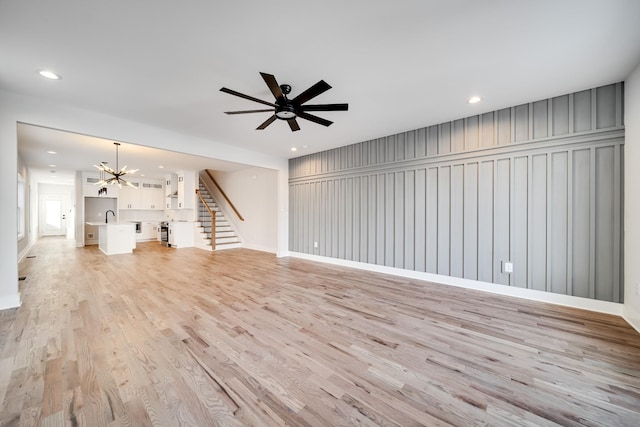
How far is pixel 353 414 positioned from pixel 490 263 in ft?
10.9

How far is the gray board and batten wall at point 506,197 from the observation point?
2.92m

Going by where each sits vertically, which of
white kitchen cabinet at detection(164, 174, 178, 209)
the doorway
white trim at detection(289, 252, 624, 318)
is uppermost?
white kitchen cabinet at detection(164, 174, 178, 209)

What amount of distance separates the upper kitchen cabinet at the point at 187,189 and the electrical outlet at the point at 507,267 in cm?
896

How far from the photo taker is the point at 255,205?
789 centimetres

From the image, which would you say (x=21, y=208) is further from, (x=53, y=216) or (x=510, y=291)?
(x=510, y=291)

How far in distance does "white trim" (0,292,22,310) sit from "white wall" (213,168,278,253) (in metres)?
4.85

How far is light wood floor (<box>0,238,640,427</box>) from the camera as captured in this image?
144 centimetres

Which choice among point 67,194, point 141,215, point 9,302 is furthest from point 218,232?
Result: point 67,194

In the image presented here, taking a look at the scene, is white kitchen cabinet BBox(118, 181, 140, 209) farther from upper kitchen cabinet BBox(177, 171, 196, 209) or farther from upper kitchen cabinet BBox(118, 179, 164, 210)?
upper kitchen cabinet BBox(177, 171, 196, 209)

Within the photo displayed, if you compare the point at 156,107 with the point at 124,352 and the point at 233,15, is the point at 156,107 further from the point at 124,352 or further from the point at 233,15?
A: the point at 124,352

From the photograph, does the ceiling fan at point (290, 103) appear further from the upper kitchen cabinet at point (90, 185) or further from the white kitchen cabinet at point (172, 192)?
the upper kitchen cabinet at point (90, 185)

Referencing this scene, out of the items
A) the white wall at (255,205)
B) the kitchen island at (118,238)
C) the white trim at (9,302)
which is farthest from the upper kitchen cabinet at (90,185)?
the white trim at (9,302)

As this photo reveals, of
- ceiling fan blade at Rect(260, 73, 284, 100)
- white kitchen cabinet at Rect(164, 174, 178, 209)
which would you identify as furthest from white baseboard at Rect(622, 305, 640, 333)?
white kitchen cabinet at Rect(164, 174, 178, 209)

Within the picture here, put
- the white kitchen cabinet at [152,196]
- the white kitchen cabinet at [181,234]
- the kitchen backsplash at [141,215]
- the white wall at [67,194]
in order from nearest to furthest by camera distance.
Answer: the white kitchen cabinet at [181,234] → the kitchen backsplash at [141,215] → the white kitchen cabinet at [152,196] → the white wall at [67,194]
